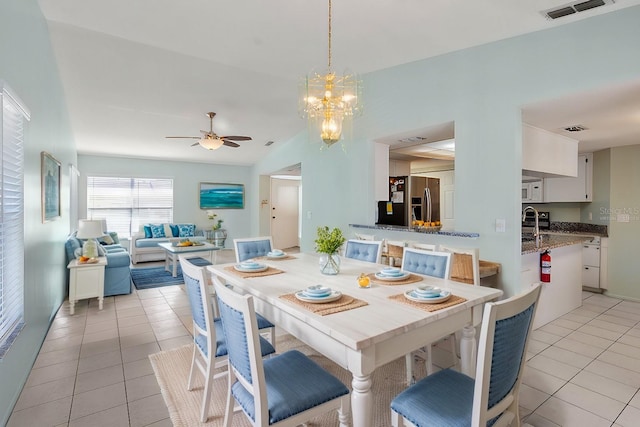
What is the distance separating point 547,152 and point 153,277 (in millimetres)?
6180

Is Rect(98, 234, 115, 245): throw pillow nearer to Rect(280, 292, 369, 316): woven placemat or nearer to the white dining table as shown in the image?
the white dining table

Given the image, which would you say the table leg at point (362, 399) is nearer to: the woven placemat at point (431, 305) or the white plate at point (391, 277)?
the woven placemat at point (431, 305)

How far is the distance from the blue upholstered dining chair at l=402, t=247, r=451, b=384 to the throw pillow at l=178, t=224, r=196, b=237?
6.49 metres

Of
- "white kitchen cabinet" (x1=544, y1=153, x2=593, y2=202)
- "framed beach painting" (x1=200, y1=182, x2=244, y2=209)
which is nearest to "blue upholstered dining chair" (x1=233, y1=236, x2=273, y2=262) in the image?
"white kitchen cabinet" (x1=544, y1=153, x2=593, y2=202)

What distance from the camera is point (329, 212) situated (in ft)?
17.8

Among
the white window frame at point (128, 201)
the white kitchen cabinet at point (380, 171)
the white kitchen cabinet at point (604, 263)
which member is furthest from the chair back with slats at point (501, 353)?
the white window frame at point (128, 201)

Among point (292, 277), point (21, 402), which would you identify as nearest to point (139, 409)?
point (21, 402)

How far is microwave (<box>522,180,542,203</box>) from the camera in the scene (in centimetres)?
528

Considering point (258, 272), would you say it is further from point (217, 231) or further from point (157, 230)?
point (217, 231)

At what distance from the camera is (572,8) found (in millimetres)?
2461

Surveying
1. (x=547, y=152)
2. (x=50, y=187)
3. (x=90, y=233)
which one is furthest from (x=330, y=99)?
(x=90, y=233)

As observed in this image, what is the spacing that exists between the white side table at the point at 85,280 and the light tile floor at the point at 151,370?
0.19m

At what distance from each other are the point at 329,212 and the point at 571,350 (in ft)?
11.4

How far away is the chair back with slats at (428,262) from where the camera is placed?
8.05ft
